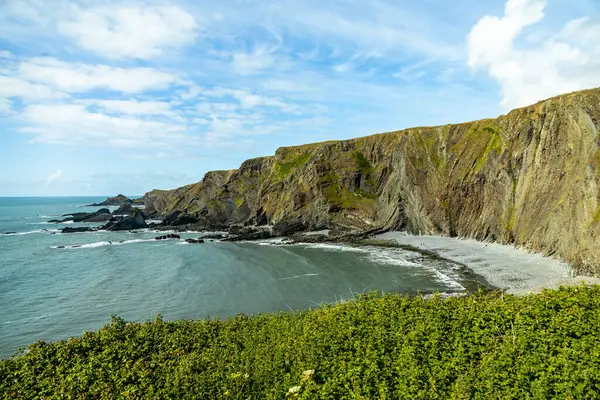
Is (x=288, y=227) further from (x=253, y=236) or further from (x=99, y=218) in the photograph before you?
(x=99, y=218)

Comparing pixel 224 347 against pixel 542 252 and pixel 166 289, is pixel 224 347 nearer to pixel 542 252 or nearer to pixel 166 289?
pixel 166 289

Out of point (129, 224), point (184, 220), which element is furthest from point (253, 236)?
point (129, 224)

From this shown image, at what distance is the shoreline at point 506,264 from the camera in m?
32.1

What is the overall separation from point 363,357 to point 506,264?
37.6m

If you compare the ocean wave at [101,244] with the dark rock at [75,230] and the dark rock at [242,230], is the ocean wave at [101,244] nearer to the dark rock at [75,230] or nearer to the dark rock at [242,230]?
the dark rock at [242,230]

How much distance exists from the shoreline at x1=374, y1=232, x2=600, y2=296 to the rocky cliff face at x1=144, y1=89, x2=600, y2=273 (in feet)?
4.83

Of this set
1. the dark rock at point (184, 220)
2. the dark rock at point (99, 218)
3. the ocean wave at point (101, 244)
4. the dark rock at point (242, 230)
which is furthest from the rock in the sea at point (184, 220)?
the dark rock at point (99, 218)

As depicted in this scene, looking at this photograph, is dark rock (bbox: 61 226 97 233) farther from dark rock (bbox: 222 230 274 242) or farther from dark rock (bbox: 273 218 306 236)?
dark rock (bbox: 273 218 306 236)

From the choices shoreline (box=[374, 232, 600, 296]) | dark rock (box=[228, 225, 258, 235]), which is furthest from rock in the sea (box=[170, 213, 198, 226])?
shoreline (box=[374, 232, 600, 296])

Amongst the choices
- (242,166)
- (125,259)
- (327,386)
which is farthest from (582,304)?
(242,166)

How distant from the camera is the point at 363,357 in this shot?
10.8 metres

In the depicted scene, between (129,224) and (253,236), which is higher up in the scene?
(129,224)

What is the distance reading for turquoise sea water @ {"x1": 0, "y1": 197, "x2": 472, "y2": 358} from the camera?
3169 cm

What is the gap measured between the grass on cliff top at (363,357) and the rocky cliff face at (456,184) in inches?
1146
